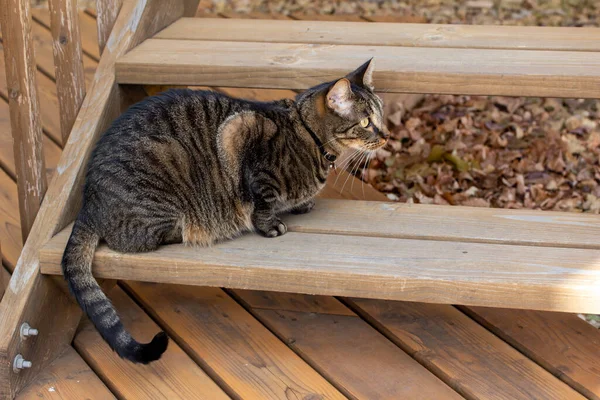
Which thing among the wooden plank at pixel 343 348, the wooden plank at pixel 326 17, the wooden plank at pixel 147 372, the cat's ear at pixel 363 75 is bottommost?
the wooden plank at pixel 147 372

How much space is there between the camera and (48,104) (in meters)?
3.20

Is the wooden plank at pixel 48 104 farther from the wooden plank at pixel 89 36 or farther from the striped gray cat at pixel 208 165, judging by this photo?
the striped gray cat at pixel 208 165

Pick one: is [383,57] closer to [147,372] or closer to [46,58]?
[147,372]

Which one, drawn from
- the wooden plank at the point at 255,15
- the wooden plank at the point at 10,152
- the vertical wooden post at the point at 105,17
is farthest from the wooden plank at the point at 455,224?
the wooden plank at the point at 255,15

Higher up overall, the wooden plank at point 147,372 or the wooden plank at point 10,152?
the wooden plank at point 10,152

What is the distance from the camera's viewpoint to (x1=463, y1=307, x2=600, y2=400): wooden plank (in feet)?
6.73

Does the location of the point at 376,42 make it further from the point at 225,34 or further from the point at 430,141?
the point at 430,141

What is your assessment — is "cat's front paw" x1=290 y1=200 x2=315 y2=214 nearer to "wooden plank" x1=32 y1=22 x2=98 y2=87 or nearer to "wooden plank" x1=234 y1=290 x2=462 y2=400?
"wooden plank" x1=234 y1=290 x2=462 y2=400

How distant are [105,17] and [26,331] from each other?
1024 mm

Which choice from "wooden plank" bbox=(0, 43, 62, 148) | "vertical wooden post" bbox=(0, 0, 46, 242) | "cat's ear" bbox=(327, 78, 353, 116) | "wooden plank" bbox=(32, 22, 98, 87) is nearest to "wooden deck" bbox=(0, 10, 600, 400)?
"vertical wooden post" bbox=(0, 0, 46, 242)

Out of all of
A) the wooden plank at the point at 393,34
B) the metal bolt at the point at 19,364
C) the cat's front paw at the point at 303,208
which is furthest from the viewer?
the wooden plank at the point at 393,34

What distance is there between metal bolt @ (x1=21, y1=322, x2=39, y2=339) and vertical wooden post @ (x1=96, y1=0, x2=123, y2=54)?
0.93 metres

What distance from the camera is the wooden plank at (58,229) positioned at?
1.99 m

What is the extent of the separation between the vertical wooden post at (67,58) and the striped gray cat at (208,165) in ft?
0.91
